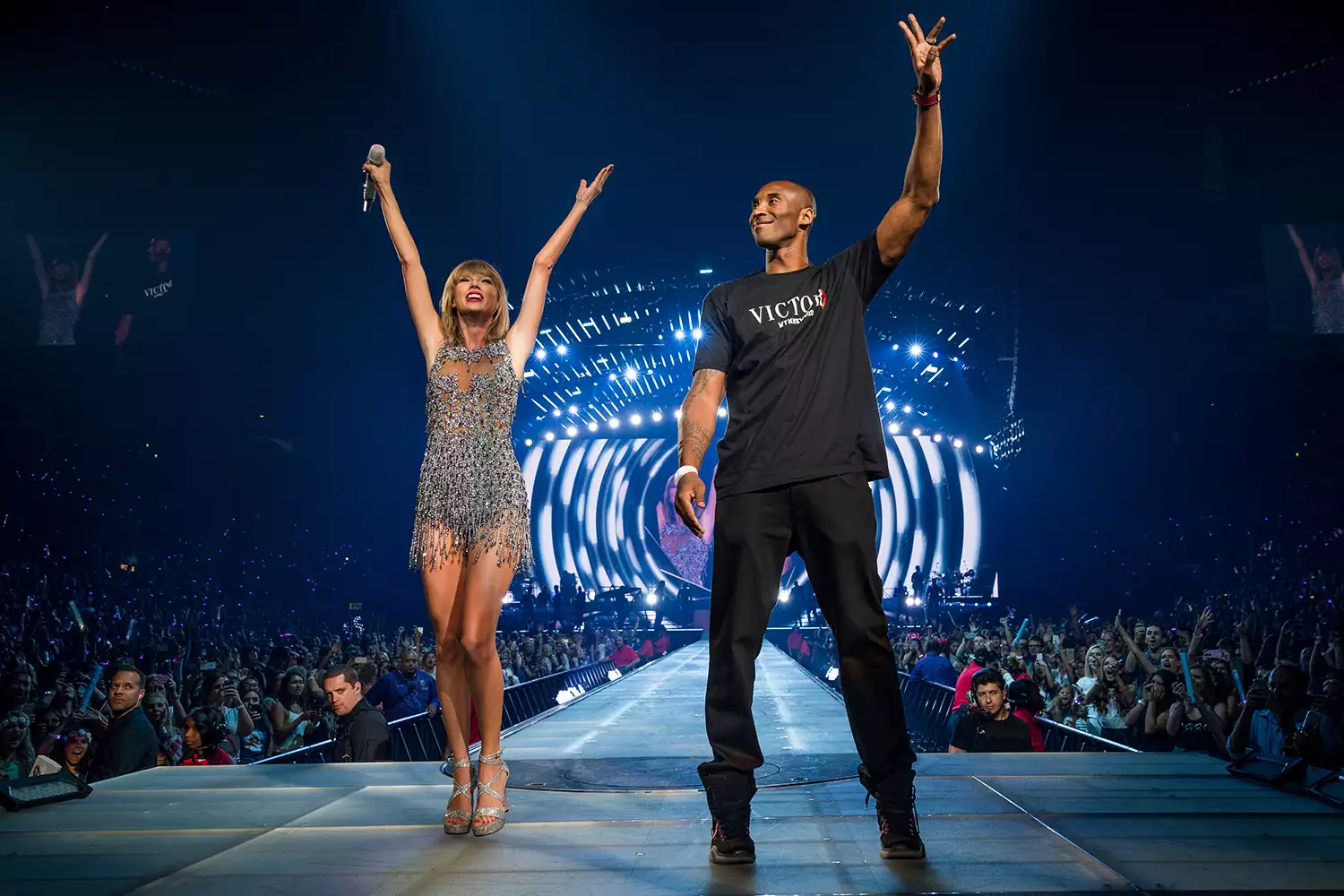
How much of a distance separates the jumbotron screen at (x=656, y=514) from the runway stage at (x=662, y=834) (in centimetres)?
2895

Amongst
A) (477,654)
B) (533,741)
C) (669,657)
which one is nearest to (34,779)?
(477,654)

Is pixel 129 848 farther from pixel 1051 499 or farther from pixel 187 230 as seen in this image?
pixel 1051 499

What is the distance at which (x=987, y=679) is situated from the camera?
547 cm

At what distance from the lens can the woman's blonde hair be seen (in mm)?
3189

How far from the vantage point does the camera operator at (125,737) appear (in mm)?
5027

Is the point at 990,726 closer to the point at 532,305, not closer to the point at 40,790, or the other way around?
the point at 532,305

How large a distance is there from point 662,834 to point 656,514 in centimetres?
4005

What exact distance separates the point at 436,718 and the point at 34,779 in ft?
18.4

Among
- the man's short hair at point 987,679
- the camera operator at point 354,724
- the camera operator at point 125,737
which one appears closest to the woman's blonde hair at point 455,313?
the camera operator at point 354,724

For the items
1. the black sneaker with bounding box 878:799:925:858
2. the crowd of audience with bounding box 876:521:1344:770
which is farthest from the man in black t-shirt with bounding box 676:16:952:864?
the crowd of audience with bounding box 876:521:1344:770

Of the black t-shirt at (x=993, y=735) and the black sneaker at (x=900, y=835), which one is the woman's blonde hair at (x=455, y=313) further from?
the black t-shirt at (x=993, y=735)

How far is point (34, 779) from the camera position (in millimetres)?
3057

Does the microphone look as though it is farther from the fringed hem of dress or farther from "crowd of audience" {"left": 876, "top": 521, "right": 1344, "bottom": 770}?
"crowd of audience" {"left": 876, "top": 521, "right": 1344, "bottom": 770}

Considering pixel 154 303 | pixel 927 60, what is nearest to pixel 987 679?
pixel 927 60
